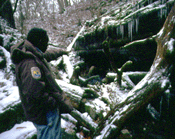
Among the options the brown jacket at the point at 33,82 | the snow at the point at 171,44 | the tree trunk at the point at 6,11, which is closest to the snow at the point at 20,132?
the brown jacket at the point at 33,82

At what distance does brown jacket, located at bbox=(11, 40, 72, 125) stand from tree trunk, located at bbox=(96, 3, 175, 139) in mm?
1321

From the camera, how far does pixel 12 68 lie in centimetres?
425

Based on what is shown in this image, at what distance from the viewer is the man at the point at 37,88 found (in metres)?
1.38

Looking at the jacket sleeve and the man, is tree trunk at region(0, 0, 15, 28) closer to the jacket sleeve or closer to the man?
the man

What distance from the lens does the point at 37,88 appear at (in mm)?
1366

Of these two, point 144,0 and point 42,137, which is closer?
point 42,137

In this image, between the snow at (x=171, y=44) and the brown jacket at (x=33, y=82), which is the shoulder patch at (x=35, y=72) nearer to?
the brown jacket at (x=33, y=82)

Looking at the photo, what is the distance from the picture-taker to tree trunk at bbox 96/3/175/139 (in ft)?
6.76

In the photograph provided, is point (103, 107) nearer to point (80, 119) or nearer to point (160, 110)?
point (80, 119)

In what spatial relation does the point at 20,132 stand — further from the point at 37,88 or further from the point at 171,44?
the point at 171,44

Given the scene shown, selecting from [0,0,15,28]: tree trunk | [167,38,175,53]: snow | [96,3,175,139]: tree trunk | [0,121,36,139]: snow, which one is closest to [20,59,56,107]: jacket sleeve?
[96,3,175,139]: tree trunk

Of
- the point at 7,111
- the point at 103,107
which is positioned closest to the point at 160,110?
the point at 103,107

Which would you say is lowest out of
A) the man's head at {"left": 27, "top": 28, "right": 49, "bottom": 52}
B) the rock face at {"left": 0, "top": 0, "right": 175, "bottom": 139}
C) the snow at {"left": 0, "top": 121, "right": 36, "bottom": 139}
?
the snow at {"left": 0, "top": 121, "right": 36, "bottom": 139}

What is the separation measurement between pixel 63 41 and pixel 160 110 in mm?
9897
